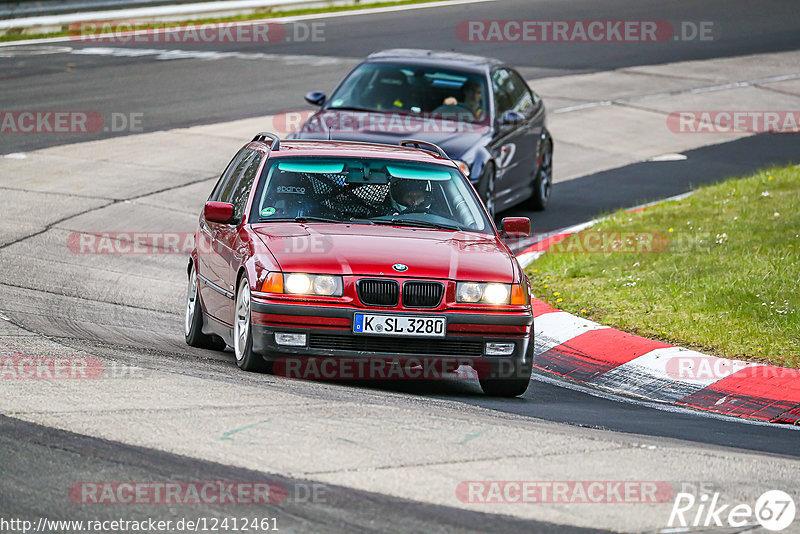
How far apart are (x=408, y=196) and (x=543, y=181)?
7635 mm

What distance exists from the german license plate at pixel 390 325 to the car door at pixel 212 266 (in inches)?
→ 49.9

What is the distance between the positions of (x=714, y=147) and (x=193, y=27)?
14.0 metres

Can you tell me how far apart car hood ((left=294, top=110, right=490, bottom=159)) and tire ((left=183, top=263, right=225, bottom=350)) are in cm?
409

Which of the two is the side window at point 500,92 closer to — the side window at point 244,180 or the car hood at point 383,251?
the side window at point 244,180

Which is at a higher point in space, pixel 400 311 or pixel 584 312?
pixel 400 311

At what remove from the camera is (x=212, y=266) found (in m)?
9.21

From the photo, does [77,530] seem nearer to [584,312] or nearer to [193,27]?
[584,312]

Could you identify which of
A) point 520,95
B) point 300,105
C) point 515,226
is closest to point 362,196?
point 515,226

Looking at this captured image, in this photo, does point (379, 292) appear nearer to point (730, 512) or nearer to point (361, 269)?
point (361, 269)

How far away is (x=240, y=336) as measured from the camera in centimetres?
834

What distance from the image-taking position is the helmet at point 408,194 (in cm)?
908

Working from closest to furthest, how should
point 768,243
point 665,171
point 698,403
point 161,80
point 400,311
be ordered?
point 400,311 → point 698,403 → point 768,243 → point 665,171 → point 161,80

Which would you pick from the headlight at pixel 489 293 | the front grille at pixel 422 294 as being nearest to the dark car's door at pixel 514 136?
the headlight at pixel 489 293

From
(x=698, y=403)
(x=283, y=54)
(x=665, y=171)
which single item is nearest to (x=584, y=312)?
(x=698, y=403)
